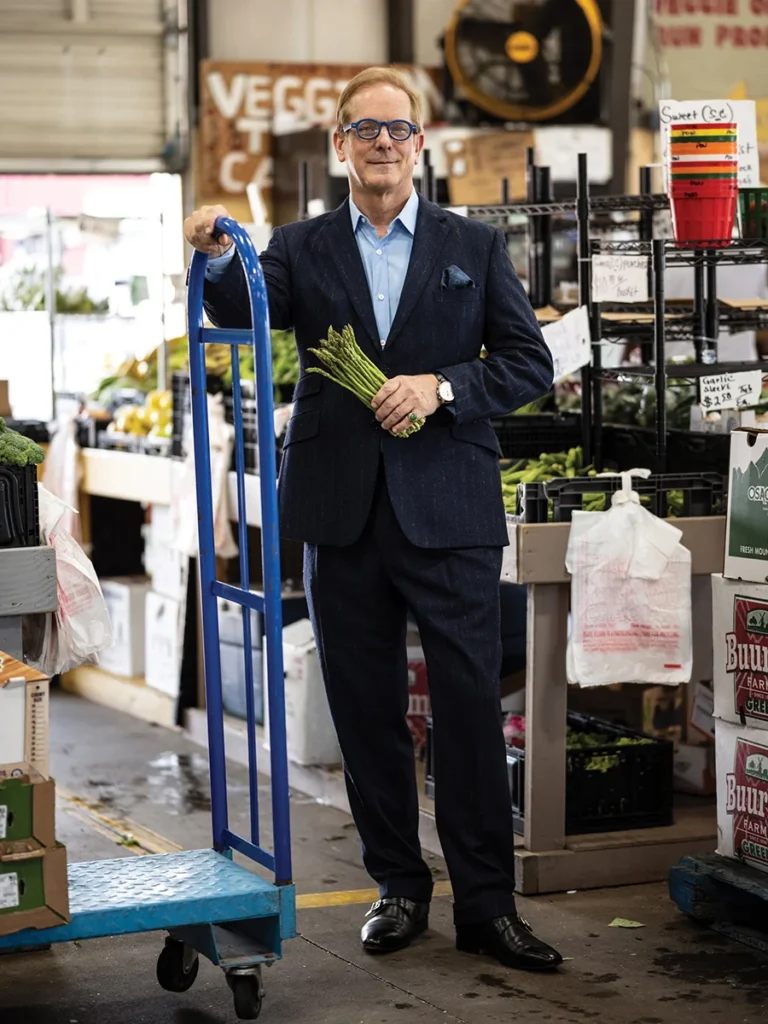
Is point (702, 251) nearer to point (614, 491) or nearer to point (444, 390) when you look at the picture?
point (614, 491)

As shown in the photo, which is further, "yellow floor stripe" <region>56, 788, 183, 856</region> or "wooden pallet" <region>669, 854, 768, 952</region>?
"yellow floor stripe" <region>56, 788, 183, 856</region>

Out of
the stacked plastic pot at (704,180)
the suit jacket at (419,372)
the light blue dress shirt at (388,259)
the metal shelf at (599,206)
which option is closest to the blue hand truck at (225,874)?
the suit jacket at (419,372)

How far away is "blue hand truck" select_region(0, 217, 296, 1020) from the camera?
3270mm

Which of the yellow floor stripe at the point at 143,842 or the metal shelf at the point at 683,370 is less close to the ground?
the metal shelf at the point at 683,370

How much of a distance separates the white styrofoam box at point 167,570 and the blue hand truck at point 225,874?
288 cm

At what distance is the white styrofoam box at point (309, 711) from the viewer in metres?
5.45

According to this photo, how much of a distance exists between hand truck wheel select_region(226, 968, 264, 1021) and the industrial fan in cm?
695

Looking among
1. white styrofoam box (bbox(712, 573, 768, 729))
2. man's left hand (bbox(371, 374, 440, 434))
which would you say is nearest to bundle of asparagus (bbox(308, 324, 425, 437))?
man's left hand (bbox(371, 374, 440, 434))

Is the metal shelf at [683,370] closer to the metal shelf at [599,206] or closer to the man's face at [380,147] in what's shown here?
the metal shelf at [599,206]

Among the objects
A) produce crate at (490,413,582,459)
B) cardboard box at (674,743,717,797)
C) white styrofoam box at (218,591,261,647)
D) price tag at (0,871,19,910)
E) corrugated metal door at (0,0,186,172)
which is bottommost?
cardboard box at (674,743,717,797)

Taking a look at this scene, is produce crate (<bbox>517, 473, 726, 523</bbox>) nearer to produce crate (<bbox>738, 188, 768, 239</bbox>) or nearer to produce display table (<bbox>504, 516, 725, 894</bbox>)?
produce display table (<bbox>504, 516, 725, 894</bbox>)

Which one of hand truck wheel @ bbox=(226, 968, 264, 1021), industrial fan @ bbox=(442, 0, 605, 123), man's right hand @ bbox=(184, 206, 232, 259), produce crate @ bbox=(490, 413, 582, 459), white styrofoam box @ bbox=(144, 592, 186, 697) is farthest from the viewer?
industrial fan @ bbox=(442, 0, 605, 123)

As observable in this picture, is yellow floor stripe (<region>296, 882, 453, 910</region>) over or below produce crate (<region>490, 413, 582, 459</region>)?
below

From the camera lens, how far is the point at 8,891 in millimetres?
3068
